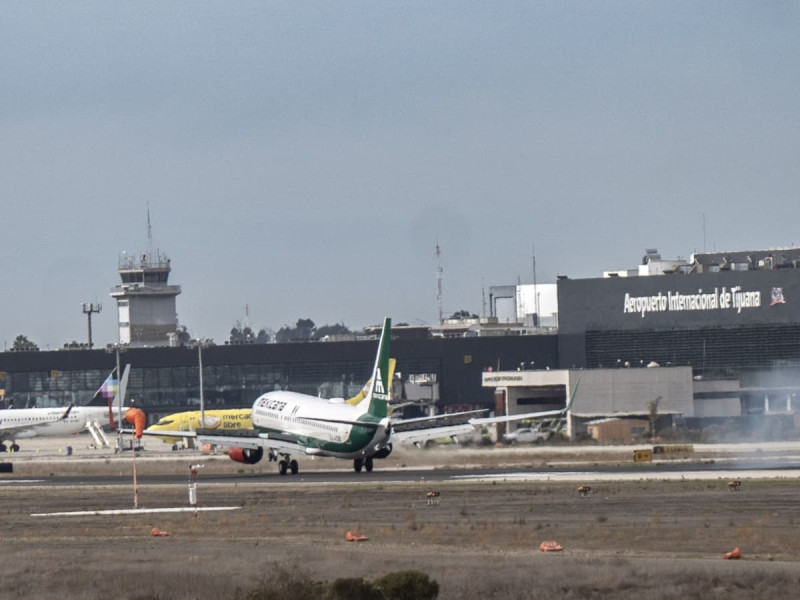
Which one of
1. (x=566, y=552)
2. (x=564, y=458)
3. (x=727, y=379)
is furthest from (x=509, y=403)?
(x=566, y=552)

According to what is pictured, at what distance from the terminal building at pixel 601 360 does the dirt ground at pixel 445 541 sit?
213ft

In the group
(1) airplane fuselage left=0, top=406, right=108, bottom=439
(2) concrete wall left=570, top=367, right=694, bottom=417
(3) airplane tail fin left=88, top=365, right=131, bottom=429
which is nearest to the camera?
(2) concrete wall left=570, top=367, right=694, bottom=417

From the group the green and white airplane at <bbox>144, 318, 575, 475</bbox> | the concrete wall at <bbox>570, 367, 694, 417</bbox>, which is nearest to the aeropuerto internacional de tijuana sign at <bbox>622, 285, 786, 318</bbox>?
the concrete wall at <bbox>570, 367, 694, 417</bbox>

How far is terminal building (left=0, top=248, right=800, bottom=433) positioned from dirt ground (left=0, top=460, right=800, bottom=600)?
6503 cm

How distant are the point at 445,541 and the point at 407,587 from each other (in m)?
13.4

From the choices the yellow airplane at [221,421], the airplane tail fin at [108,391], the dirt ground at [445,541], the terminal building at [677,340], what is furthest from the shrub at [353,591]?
the airplane tail fin at [108,391]

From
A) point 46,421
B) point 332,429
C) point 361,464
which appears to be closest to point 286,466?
point 361,464

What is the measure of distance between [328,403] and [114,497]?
17.8m

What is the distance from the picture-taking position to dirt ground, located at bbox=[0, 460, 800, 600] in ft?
109

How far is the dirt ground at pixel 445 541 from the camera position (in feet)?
109

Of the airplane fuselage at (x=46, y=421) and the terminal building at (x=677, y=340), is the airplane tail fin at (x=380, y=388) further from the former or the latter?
the airplane fuselage at (x=46, y=421)

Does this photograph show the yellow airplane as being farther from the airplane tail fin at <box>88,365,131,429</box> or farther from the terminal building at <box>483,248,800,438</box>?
the terminal building at <box>483,248,800,438</box>

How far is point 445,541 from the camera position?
4366 centimetres

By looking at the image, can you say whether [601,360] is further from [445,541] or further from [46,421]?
[445,541]
